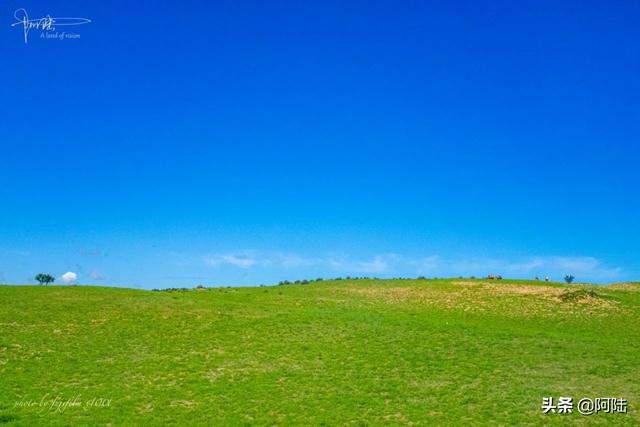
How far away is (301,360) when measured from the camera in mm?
30750

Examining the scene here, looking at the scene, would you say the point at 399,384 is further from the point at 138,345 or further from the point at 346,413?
the point at 138,345

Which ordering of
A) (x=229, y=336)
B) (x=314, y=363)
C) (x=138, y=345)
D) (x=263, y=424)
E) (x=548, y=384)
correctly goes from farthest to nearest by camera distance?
(x=229, y=336), (x=138, y=345), (x=314, y=363), (x=548, y=384), (x=263, y=424)

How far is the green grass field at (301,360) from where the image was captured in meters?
22.9

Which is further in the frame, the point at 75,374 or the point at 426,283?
the point at 426,283

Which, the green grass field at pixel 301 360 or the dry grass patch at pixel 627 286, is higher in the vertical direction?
the dry grass patch at pixel 627 286

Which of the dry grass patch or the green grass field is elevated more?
the dry grass patch

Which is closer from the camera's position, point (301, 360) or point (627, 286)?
point (301, 360)

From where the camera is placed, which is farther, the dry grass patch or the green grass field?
the dry grass patch

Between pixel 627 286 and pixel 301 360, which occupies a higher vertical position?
pixel 627 286

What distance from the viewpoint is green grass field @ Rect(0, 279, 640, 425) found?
22891 millimetres

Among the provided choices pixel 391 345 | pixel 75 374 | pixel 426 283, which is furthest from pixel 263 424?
pixel 426 283

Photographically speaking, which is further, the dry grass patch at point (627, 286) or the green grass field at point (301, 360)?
the dry grass patch at point (627, 286)

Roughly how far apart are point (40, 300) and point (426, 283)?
47823 millimetres

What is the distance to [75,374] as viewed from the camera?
88.6 feet
